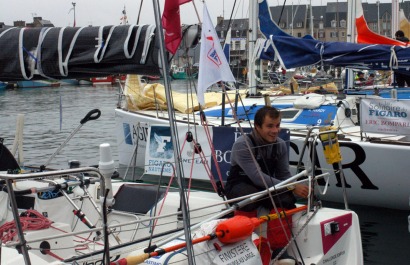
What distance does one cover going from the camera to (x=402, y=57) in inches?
406

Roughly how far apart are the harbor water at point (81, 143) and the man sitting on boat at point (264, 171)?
6.72ft

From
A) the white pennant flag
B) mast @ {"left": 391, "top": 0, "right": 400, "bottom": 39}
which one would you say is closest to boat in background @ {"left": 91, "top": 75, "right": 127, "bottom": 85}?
the white pennant flag

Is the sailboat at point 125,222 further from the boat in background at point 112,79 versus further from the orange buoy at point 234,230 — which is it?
the boat in background at point 112,79

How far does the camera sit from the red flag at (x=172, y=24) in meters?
4.11

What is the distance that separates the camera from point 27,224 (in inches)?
217

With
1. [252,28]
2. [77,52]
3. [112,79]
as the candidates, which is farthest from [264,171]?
[112,79]

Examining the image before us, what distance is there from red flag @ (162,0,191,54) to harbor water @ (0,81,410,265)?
2.40 meters

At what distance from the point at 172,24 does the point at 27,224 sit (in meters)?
2.49

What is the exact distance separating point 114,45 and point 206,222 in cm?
157

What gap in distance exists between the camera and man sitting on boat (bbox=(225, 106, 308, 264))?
5.15 metres

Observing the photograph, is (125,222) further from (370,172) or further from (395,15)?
(395,15)

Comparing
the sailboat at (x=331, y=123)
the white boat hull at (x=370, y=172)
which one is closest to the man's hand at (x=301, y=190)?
the sailboat at (x=331, y=123)

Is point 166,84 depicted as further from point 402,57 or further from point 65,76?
point 402,57

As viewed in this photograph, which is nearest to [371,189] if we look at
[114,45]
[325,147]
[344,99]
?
[344,99]
